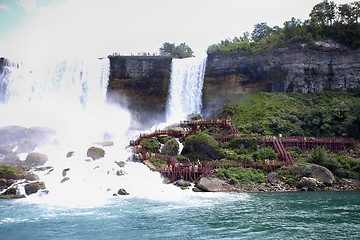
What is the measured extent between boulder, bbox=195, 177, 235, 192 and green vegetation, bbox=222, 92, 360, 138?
15.3 meters

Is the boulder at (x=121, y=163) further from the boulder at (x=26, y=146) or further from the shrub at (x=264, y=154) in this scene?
the boulder at (x=26, y=146)

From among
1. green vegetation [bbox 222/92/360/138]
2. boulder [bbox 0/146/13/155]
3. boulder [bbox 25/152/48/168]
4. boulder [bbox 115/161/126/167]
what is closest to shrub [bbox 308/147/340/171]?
green vegetation [bbox 222/92/360/138]

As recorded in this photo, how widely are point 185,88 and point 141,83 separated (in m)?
8.80

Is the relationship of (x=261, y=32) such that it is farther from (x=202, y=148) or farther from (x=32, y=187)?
(x=32, y=187)

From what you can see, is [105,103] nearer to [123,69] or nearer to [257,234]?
[123,69]

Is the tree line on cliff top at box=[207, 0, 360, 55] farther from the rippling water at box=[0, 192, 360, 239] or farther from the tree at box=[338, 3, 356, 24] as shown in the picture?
the rippling water at box=[0, 192, 360, 239]

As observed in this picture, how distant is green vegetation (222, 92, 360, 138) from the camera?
4372cm

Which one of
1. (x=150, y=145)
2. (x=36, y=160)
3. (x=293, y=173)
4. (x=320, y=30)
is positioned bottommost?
(x=36, y=160)

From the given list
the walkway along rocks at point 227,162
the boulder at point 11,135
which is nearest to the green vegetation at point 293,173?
the walkway along rocks at point 227,162

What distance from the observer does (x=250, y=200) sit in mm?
25594

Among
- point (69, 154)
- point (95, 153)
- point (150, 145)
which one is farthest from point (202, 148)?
point (69, 154)

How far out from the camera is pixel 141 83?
62688 mm

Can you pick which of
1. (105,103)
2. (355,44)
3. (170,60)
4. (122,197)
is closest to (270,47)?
(355,44)

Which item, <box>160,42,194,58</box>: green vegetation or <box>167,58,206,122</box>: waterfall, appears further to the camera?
<box>160,42,194,58</box>: green vegetation
